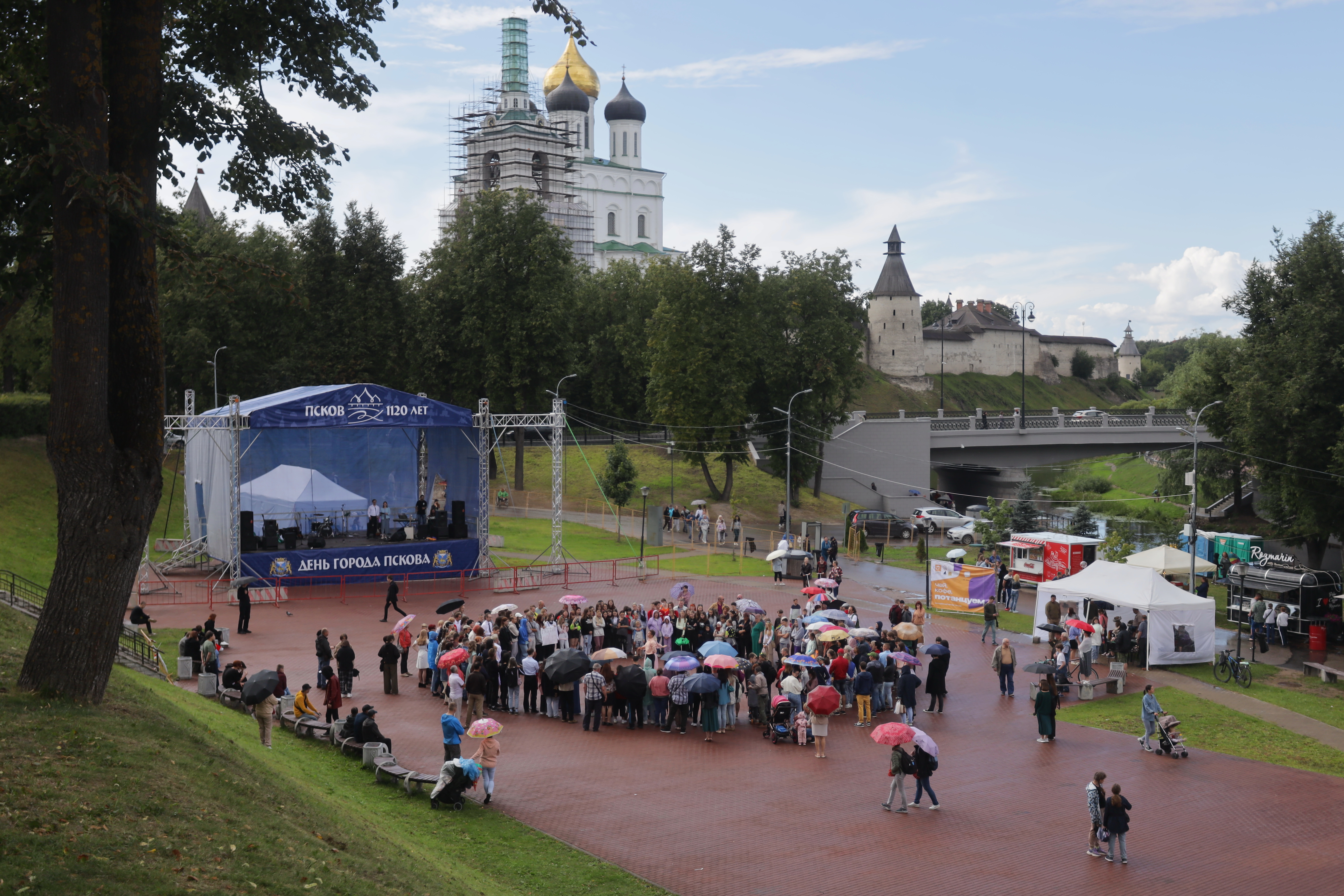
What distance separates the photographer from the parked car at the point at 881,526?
50.4 m

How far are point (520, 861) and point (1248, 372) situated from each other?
106 ft

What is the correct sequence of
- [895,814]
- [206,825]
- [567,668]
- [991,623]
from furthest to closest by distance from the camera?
1. [991,623]
2. [567,668]
3. [895,814]
4. [206,825]

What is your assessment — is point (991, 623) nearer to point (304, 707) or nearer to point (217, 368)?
point (304, 707)

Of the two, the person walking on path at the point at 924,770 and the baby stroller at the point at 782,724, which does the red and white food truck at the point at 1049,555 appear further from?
the person walking on path at the point at 924,770

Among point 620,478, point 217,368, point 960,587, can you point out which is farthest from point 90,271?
point 217,368

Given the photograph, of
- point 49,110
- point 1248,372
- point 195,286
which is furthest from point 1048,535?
point 49,110

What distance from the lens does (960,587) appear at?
32.9 m

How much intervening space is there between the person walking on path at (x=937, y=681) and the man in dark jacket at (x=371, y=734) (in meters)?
10.8

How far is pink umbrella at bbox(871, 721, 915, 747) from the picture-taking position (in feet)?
50.8

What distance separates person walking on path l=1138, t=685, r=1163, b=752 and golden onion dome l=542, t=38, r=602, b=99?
113 m

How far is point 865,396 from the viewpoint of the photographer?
354 feet

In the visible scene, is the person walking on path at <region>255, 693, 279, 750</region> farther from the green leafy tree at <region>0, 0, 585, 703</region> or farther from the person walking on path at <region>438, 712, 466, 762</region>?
the green leafy tree at <region>0, 0, 585, 703</region>

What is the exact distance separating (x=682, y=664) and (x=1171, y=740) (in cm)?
857

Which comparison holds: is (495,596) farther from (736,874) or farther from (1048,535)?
(736,874)
